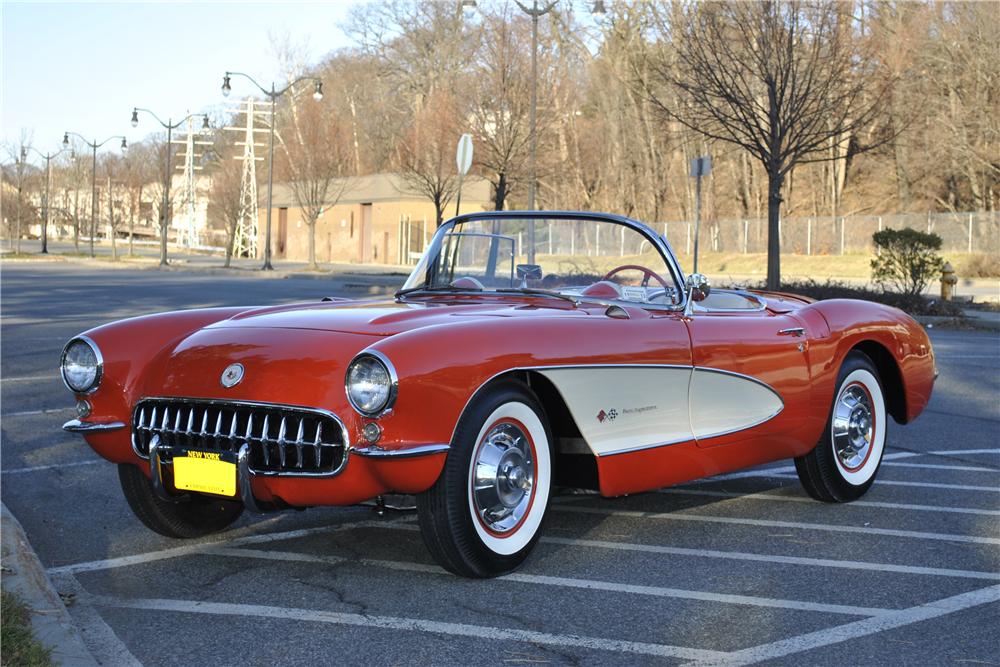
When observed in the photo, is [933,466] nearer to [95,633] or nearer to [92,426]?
[92,426]

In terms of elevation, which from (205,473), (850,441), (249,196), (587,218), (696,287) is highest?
(249,196)

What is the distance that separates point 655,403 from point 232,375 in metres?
1.82

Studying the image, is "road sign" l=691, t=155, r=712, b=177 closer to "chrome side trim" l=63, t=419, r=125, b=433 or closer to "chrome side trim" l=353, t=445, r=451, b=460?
"chrome side trim" l=63, t=419, r=125, b=433

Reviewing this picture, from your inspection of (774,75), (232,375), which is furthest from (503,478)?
(774,75)

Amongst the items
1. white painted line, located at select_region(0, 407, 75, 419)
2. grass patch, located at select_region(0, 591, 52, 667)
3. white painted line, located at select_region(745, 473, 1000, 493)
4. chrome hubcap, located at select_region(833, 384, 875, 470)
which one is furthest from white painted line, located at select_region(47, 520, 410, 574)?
white painted line, located at select_region(0, 407, 75, 419)

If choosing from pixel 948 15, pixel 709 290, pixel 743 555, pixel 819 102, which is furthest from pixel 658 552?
pixel 948 15

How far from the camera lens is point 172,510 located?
15.9ft

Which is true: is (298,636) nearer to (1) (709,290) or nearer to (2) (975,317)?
(1) (709,290)

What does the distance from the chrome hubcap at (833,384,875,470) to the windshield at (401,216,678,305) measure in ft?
4.17

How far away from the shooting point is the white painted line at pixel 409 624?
3.60m

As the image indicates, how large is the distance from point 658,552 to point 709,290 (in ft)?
5.09

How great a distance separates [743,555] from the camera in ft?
15.9

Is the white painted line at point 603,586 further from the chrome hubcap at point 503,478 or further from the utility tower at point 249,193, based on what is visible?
the utility tower at point 249,193

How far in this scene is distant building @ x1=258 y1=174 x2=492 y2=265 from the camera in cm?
5275
